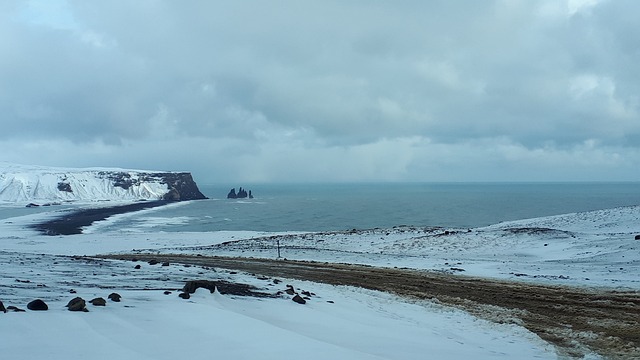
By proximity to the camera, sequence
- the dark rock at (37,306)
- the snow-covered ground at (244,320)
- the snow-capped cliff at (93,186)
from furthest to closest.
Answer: the snow-capped cliff at (93,186) → the dark rock at (37,306) → the snow-covered ground at (244,320)

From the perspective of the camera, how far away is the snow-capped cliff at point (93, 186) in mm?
161375

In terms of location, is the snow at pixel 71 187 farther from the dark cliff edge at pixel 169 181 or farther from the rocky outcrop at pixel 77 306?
the rocky outcrop at pixel 77 306

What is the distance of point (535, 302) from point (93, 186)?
18761 centimetres

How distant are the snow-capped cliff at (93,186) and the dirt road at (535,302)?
163m

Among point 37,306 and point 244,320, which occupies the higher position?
point 37,306

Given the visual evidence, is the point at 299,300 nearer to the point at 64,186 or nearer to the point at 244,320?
the point at 244,320

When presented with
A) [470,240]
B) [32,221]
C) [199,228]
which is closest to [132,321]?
[470,240]

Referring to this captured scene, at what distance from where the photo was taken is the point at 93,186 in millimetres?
175625

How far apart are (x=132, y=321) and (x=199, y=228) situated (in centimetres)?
6614

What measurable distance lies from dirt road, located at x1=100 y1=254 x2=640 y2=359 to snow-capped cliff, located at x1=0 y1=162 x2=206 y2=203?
163m

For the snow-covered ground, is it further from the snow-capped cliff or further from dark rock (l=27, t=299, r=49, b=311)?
the snow-capped cliff

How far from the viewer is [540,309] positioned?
14.2 m

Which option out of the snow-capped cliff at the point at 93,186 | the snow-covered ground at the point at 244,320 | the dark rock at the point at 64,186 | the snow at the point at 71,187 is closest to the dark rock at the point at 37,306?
the snow-covered ground at the point at 244,320

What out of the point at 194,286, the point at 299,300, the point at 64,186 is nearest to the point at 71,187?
the point at 64,186
